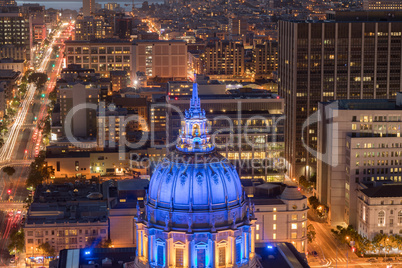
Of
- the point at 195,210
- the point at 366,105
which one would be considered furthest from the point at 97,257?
the point at 366,105

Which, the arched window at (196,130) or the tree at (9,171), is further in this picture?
the tree at (9,171)

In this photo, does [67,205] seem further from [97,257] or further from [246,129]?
[246,129]

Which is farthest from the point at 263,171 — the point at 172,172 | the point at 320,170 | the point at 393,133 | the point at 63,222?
the point at 172,172

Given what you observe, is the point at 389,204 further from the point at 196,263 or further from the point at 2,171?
the point at 2,171

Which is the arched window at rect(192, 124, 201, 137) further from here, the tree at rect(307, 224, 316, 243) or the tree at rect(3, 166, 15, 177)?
the tree at rect(3, 166, 15, 177)

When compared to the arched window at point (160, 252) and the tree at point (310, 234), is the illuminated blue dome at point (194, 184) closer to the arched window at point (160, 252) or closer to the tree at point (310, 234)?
the arched window at point (160, 252)

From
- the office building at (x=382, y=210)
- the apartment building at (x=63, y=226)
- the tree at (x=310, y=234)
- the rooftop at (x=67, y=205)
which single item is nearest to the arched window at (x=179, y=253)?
the apartment building at (x=63, y=226)
